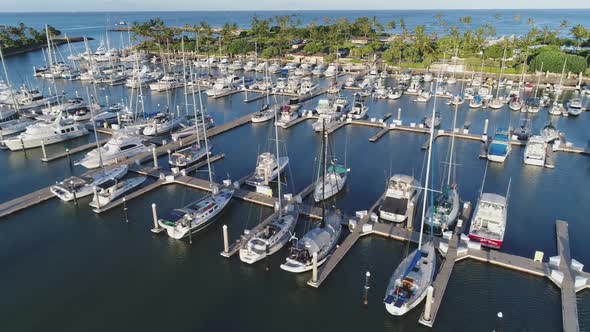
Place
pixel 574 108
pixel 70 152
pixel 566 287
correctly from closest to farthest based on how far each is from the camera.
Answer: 1. pixel 566 287
2. pixel 70 152
3. pixel 574 108

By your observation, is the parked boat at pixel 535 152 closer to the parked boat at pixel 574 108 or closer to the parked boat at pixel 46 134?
the parked boat at pixel 574 108

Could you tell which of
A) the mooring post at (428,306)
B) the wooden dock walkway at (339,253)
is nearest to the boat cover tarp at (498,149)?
the wooden dock walkway at (339,253)

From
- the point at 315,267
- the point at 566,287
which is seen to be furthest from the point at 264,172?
the point at 566,287

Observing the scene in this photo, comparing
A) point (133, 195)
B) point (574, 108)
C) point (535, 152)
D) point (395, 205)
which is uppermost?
point (574, 108)

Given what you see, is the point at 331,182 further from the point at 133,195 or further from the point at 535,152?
the point at 535,152

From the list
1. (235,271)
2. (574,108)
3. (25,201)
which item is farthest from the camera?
(574,108)

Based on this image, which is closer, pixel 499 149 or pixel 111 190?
pixel 111 190

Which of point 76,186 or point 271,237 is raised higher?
point 76,186

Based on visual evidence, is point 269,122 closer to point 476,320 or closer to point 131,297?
point 131,297
